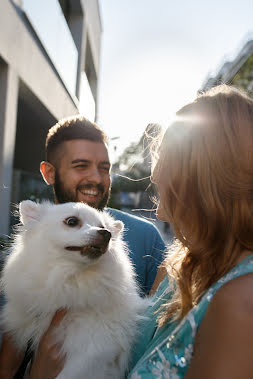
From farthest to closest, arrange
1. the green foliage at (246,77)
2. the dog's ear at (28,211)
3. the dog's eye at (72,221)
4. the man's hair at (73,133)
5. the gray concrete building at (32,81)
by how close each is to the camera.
→ the green foliage at (246,77), the gray concrete building at (32,81), the man's hair at (73,133), the dog's ear at (28,211), the dog's eye at (72,221)

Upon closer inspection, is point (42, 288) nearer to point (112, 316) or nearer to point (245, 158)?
point (112, 316)

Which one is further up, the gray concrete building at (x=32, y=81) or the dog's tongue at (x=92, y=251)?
the gray concrete building at (x=32, y=81)

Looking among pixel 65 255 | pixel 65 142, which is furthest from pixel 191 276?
pixel 65 142

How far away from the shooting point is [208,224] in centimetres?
129

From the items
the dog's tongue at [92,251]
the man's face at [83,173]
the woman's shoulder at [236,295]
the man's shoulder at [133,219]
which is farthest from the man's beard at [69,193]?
the woman's shoulder at [236,295]

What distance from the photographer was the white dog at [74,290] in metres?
1.76

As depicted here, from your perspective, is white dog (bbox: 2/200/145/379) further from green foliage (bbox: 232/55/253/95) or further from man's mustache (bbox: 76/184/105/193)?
green foliage (bbox: 232/55/253/95)

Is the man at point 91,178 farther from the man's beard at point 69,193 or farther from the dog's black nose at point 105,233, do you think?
the dog's black nose at point 105,233

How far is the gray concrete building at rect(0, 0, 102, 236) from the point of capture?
5359 millimetres

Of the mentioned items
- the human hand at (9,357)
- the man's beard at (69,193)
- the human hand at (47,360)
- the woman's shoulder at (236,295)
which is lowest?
the human hand at (9,357)

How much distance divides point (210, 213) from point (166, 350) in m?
0.58

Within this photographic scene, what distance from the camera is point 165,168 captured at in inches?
55.0

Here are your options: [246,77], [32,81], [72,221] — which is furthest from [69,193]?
[246,77]

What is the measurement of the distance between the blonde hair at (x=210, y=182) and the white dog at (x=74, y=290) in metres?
0.55
